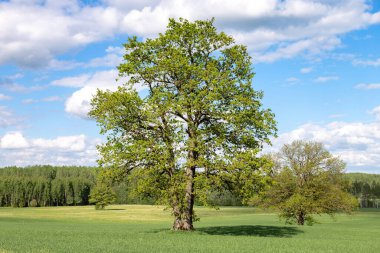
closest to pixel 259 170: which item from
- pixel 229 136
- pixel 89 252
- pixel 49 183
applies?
pixel 229 136

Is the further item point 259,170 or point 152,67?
point 152,67

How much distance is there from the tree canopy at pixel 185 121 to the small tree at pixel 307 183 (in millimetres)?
19089

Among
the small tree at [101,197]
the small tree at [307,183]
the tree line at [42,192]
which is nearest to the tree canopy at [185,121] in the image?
the small tree at [307,183]

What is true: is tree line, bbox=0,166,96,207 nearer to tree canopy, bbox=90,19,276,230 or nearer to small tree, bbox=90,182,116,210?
small tree, bbox=90,182,116,210

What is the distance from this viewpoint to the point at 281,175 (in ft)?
164

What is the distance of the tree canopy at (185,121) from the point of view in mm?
30031

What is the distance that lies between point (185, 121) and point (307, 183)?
2345 cm

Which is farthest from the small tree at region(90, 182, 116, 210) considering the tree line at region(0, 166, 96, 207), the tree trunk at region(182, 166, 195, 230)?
the tree trunk at region(182, 166, 195, 230)

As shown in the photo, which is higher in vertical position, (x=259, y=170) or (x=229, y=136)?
(x=229, y=136)

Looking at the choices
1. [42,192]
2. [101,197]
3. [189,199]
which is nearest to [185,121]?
[189,199]

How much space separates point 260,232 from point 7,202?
6355 inches

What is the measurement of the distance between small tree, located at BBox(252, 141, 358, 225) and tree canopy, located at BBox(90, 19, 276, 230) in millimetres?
19089

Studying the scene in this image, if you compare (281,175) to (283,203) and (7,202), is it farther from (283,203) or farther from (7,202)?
(7,202)

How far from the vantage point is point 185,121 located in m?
32.2
